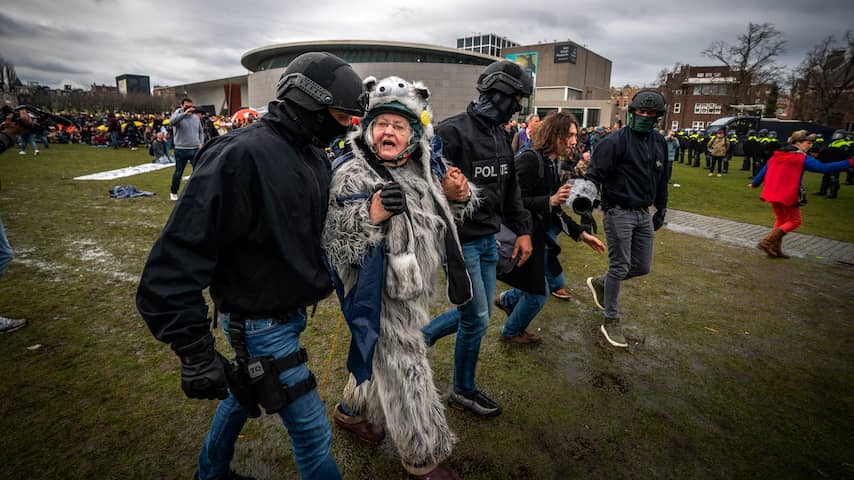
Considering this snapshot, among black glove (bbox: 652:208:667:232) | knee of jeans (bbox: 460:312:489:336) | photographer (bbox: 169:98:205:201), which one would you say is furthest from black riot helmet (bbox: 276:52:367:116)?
photographer (bbox: 169:98:205:201)

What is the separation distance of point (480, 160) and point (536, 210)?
3.04 feet

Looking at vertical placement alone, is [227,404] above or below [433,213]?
below

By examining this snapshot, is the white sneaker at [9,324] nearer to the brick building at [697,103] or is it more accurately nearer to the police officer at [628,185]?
the police officer at [628,185]

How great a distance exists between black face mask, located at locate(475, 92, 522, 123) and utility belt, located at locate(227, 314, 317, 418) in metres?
2.06

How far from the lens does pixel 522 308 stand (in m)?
3.88

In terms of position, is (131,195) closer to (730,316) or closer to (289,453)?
(289,453)

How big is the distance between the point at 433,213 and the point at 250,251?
39.9 inches

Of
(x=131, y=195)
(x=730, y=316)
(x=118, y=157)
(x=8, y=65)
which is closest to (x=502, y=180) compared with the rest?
(x=730, y=316)

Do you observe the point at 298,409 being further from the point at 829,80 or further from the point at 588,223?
the point at 829,80

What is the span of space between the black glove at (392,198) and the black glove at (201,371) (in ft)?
3.03

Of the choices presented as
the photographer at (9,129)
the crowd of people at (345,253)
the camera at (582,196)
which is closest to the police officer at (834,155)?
the camera at (582,196)

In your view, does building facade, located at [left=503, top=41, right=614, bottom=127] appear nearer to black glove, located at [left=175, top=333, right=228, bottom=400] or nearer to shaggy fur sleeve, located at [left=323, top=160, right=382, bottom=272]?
shaggy fur sleeve, located at [left=323, top=160, right=382, bottom=272]

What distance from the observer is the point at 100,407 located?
297cm

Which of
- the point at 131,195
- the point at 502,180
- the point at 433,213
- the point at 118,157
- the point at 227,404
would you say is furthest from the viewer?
the point at 118,157
